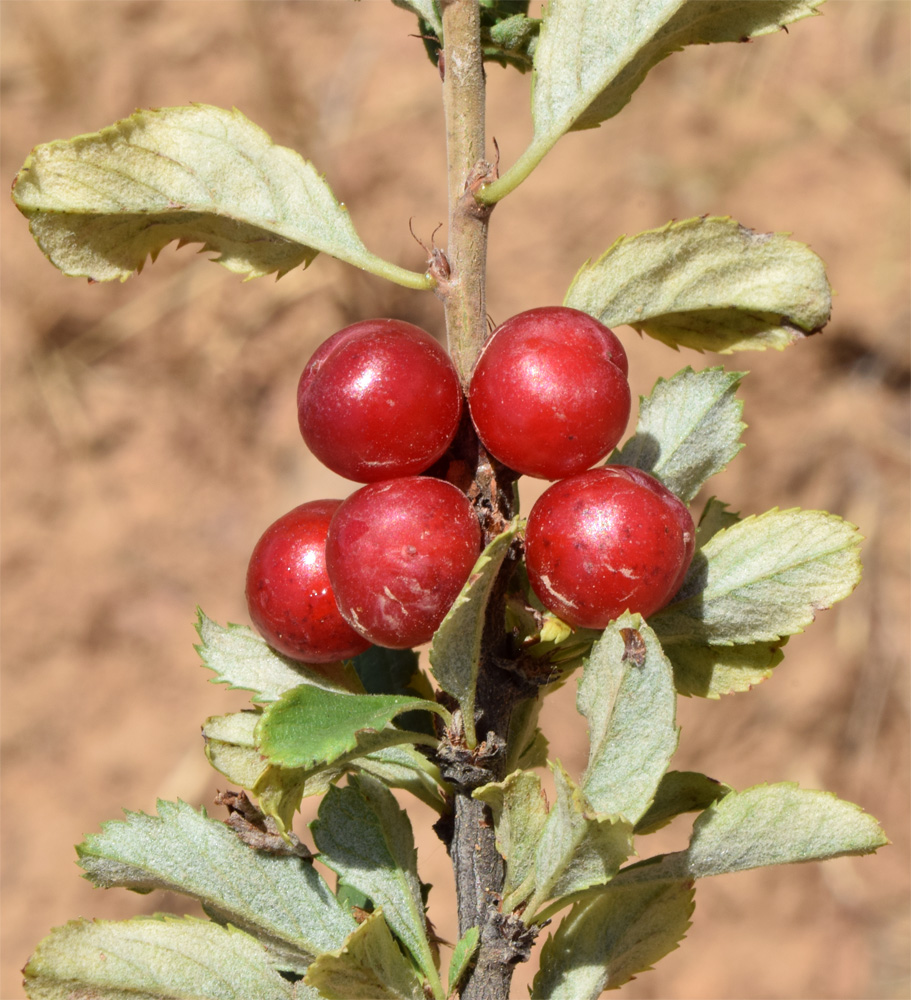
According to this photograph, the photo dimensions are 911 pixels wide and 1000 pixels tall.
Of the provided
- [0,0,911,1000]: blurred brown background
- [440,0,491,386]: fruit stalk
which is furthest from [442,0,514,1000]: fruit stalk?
[0,0,911,1000]: blurred brown background

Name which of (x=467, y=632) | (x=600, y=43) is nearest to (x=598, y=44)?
(x=600, y=43)

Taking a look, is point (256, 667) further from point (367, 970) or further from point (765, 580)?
point (765, 580)

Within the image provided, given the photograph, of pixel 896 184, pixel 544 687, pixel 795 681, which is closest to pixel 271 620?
pixel 544 687

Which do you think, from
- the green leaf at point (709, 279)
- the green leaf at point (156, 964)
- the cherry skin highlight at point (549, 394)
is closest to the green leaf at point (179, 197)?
the cherry skin highlight at point (549, 394)

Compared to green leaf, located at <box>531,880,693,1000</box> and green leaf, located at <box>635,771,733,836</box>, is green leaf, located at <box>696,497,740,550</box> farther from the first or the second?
green leaf, located at <box>531,880,693,1000</box>

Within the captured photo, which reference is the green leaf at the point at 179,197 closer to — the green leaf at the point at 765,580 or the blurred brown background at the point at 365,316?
the green leaf at the point at 765,580

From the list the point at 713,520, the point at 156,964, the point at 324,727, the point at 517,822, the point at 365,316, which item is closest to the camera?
the point at 324,727
